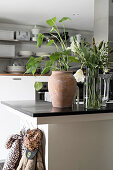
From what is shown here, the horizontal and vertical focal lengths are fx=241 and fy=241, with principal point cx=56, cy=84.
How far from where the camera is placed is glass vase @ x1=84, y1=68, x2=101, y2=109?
5.47 ft

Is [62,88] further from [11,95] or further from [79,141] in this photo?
[11,95]

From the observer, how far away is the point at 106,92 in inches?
75.5

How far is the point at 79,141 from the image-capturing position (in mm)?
1764

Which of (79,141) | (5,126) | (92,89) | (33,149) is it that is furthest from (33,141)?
(5,126)

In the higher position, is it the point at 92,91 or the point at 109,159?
the point at 92,91

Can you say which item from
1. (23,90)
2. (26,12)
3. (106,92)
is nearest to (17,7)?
(26,12)

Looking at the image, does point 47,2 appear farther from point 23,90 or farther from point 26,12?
point 23,90

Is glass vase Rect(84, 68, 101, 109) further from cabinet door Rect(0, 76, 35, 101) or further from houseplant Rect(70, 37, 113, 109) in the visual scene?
cabinet door Rect(0, 76, 35, 101)

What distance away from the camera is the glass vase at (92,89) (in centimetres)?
167

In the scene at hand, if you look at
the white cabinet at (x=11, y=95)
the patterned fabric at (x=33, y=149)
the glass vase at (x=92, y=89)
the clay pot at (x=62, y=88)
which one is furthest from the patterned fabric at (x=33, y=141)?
the white cabinet at (x=11, y=95)

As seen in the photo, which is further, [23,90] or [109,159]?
[23,90]

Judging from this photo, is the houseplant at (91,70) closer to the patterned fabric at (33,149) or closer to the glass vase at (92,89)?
the glass vase at (92,89)

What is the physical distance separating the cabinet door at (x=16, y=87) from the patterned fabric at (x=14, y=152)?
6.39 feet

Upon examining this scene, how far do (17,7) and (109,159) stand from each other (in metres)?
3.18
